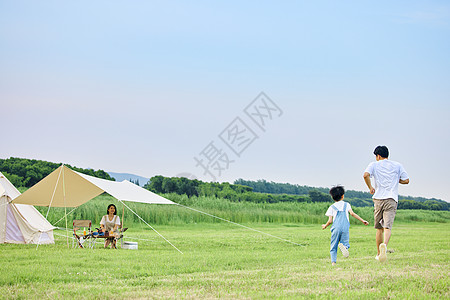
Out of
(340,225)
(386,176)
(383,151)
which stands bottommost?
(340,225)

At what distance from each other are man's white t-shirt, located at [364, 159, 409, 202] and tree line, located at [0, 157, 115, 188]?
2753 cm

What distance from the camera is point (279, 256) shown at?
9.10m

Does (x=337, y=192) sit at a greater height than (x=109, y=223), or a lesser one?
greater

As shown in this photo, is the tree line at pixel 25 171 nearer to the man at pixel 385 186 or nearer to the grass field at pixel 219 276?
the grass field at pixel 219 276

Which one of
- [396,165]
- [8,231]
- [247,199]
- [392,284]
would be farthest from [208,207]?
[392,284]

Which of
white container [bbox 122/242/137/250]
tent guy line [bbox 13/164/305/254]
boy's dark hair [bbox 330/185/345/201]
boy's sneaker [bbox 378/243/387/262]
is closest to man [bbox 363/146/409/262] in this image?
boy's sneaker [bbox 378/243/387/262]

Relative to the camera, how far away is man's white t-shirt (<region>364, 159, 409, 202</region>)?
765 cm

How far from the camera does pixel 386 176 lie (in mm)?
7668

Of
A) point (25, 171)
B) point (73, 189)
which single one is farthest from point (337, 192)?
point (25, 171)

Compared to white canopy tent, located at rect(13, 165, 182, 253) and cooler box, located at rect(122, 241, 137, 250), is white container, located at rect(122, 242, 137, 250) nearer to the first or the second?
Result: cooler box, located at rect(122, 241, 137, 250)

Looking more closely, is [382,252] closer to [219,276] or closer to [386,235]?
[386,235]

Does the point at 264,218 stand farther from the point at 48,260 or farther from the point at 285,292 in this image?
the point at 285,292

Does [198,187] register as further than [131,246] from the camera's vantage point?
Yes

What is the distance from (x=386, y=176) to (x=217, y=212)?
16.4m
